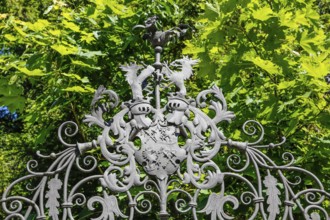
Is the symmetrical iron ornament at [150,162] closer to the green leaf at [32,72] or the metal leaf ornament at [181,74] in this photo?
the metal leaf ornament at [181,74]

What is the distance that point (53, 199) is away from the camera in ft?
16.4

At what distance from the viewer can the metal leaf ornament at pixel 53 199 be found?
495 cm

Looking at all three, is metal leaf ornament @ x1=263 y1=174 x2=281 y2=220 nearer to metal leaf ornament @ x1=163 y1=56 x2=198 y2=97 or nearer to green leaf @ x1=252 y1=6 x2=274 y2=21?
metal leaf ornament @ x1=163 y1=56 x2=198 y2=97

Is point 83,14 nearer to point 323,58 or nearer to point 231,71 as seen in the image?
point 231,71

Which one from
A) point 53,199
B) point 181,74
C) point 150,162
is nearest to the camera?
point 53,199

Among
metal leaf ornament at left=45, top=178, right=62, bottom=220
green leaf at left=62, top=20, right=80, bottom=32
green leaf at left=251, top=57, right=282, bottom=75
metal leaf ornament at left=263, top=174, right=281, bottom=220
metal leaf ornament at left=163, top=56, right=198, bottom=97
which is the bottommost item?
green leaf at left=62, top=20, right=80, bottom=32

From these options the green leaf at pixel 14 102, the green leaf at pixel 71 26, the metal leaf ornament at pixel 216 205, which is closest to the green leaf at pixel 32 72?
the green leaf at pixel 14 102

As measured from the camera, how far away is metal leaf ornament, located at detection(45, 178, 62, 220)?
4949 mm

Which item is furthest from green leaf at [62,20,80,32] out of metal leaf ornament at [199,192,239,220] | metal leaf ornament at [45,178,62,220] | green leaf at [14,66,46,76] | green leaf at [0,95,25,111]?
metal leaf ornament at [199,192,239,220]

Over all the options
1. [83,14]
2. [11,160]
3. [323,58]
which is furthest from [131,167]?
[11,160]

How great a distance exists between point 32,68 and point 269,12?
274 cm

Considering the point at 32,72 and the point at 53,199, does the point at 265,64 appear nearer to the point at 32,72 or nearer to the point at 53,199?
the point at 32,72

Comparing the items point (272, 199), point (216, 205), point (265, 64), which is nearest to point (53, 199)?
point (216, 205)

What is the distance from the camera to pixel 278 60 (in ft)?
23.3
